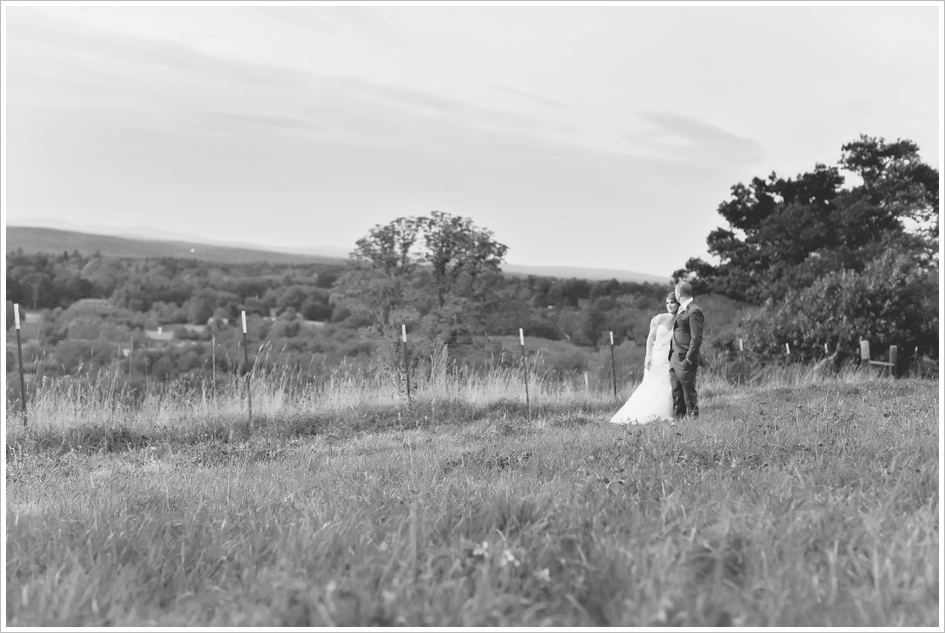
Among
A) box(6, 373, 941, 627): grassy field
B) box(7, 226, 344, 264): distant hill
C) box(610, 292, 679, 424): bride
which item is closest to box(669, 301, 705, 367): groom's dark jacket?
box(610, 292, 679, 424): bride

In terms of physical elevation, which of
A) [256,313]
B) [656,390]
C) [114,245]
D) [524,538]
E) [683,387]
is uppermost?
[114,245]

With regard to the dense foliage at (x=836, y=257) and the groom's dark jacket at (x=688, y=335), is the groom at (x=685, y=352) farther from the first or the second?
the dense foliage at (x=836, y=257)

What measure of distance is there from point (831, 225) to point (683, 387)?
2580 centimetres

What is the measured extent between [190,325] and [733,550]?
43.2 m

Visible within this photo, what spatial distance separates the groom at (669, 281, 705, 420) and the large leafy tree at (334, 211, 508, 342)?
1832cm

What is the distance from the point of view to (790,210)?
3400cm

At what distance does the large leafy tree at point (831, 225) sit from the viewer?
31641mm

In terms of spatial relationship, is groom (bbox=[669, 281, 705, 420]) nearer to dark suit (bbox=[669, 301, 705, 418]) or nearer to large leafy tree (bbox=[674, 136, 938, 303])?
dark suit (bbox=[669, 301, 705, 418])

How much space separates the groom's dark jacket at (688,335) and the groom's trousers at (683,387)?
0.21 ft

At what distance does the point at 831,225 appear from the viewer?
111ft

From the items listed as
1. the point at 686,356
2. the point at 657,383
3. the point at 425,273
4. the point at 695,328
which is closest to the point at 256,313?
the point at 425,273

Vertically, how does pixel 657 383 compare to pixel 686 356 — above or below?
below

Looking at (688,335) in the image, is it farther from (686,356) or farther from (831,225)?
(831,225)

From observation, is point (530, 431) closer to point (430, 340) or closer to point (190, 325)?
point (430, 340)
